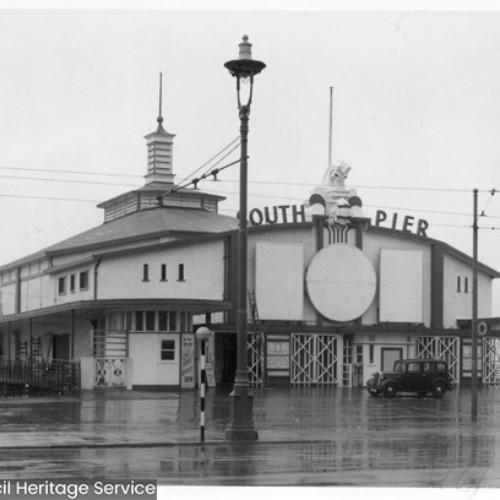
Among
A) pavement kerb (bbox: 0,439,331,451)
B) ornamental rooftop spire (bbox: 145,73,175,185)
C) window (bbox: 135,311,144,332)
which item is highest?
ornamental rooftop spire (bbox: 145,73,175,185)

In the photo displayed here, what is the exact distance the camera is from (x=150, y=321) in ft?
159

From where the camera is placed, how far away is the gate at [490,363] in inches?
2356

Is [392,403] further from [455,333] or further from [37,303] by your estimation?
[37,303]

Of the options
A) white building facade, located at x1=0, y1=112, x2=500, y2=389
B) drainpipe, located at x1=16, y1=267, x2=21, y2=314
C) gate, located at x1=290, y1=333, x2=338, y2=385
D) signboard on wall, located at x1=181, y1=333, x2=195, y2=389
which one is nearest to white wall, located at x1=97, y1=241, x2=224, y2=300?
white building facade, located at x1=0, y1=112, x2=500, y2=389

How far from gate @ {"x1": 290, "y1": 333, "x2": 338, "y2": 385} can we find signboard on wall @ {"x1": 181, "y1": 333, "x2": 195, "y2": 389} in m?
6.29

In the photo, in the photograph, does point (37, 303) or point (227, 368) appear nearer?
point (227, 368)

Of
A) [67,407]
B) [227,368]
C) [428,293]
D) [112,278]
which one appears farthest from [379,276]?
[67,407]

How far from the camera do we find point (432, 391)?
46781 mm

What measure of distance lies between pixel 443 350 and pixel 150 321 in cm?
1778

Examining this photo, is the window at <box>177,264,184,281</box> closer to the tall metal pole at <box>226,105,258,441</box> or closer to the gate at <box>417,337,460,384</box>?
the gate at <box>417,337,460,384</box>

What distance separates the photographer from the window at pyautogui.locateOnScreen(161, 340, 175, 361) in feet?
159

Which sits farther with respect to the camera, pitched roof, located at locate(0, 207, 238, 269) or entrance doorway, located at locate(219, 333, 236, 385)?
Answer: pitched roof, located at locate(0, 207, 238, 269)

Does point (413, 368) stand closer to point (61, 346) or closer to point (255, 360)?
point (255, 360)

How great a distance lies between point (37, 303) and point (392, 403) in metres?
30.2
